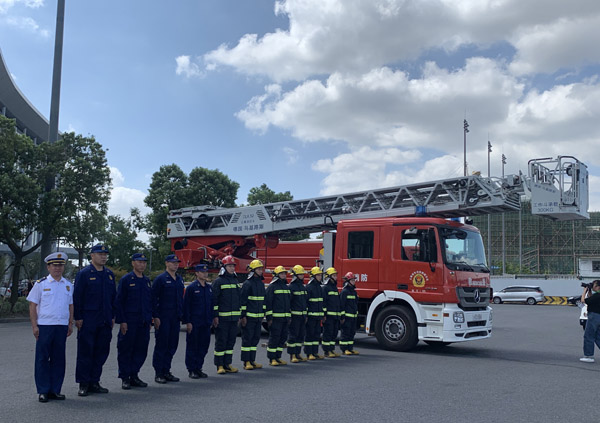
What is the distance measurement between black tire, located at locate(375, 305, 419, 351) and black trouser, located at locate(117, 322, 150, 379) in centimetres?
552

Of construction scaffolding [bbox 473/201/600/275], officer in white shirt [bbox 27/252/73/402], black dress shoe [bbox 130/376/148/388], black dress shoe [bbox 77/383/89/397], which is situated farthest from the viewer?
construction scaffolding [bbox 473/201/600/275]

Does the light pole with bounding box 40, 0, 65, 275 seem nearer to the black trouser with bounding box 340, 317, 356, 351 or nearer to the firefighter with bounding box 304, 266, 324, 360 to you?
the firefighter with bounding box 304, 266, 324, 360

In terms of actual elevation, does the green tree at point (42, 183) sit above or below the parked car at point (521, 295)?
above

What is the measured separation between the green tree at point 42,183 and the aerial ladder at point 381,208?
513cm

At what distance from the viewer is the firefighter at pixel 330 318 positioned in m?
10.8

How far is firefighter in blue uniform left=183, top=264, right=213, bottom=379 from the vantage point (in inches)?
326

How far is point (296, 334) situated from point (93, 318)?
412 cm

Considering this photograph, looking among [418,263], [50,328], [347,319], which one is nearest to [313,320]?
[347,319]

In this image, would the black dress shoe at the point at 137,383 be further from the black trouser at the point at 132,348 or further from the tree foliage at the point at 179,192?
the tree foliage at the point at 179,192

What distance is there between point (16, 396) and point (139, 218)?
32.3 metres

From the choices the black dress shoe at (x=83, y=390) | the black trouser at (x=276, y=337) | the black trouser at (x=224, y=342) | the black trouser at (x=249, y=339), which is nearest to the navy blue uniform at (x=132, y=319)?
the black dress shoe at (x=83, y=390)

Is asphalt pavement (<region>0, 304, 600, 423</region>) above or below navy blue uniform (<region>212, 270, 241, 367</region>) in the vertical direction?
below

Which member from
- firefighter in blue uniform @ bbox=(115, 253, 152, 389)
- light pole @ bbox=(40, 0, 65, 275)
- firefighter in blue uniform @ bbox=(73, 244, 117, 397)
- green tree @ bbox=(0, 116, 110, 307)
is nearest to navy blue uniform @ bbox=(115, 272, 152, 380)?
firefighter in blue uniform @ bbox=(115, 253, 152, 389)

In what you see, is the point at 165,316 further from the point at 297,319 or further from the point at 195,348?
the point at 297,319
